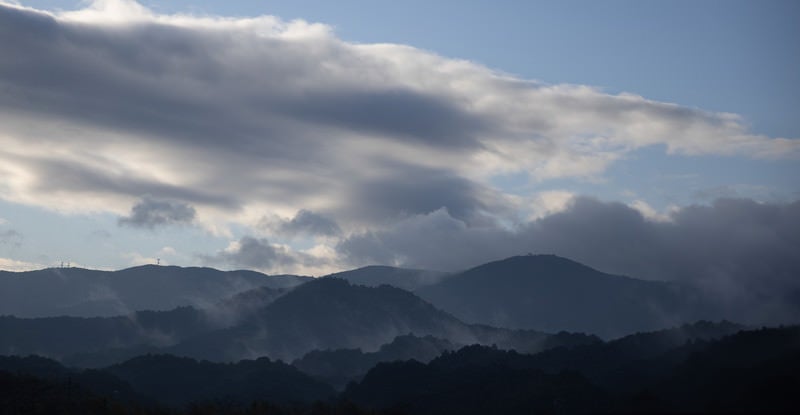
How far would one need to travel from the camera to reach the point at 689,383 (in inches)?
3268

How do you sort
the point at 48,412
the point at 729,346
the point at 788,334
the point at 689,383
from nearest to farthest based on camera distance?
the point at 689,383 < the point at 729,346 < the point at 788,334 < the point at 48,412

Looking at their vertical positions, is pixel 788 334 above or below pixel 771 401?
above

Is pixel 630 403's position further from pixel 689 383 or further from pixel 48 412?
pixel 48 412

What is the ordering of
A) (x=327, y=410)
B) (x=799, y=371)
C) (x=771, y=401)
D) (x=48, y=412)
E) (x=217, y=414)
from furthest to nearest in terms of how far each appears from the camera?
(x=327, y=410) → (x=217, y=414) → (x=48, y=412) → (x=799, y=371) → (x=771, y=401)

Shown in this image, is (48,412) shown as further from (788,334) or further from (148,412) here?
(788,334)

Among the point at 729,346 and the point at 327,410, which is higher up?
the point at 729,346

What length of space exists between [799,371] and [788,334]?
61.0m

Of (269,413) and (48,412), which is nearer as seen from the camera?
(48,412)

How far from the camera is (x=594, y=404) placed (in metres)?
197

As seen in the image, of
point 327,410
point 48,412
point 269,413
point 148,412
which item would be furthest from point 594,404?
point 48,412

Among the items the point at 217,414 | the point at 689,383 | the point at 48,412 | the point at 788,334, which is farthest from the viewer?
the point at 217,414

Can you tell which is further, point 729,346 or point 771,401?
point 729,346

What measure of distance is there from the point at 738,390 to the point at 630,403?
366 inches

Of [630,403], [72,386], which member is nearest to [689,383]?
[630,403]
